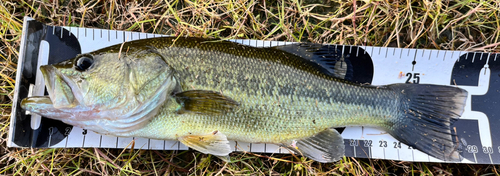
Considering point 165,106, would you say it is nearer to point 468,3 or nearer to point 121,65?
point 121,65

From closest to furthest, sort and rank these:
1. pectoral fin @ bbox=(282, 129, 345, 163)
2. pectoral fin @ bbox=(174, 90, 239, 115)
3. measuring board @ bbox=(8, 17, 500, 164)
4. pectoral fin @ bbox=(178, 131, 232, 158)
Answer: pectoral fin @ bbox=(174, 90, 239, 115) → pectoral fin @ bbox=(178, 131, 232, 158) → pectoral fin @ bbox=(282, 129, 345, 163) → measuring board @ bbox=(8, 17, 500, 164)

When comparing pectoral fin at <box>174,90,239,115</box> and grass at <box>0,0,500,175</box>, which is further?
grass at <box>0,0,500,175</box>

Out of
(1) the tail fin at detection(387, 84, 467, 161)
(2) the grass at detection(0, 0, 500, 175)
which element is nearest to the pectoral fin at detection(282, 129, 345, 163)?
(2) the grass at detection(0, 0, 500, 175)

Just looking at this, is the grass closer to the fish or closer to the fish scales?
the fish

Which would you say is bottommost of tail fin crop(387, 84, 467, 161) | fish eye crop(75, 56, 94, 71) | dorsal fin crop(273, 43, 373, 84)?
tail fin crop(387, 84, 467, 161)

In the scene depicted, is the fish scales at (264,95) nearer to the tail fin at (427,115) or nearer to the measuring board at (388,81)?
the tail fin at (427,115)

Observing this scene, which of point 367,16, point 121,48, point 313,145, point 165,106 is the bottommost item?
point 313,145

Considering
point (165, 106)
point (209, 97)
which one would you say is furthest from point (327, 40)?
point (165, 106)
